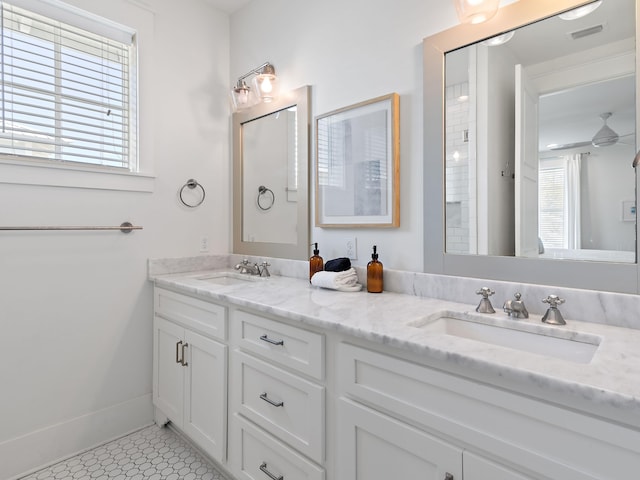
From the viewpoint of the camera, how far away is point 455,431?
89 centimetres

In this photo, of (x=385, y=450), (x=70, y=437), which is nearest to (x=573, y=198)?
(x=385, y=450)

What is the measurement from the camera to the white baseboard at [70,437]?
1.79 metres

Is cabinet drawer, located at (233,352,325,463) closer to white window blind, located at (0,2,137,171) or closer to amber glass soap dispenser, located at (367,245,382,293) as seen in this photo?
amber glass soap dispenser, located at (367,245,382,293)

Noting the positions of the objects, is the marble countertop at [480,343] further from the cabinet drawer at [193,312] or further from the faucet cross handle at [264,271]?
the faucet cross handle at [264,271]

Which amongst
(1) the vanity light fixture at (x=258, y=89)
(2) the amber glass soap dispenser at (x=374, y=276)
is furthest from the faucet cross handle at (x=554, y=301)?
(1) the vanity light fixture at (x=258, y=89)

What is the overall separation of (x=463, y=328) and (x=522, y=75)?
3.08 ft

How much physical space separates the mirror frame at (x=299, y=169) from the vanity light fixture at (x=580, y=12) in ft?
3.99

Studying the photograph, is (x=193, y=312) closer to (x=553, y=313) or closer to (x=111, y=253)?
(x=111, y=253)

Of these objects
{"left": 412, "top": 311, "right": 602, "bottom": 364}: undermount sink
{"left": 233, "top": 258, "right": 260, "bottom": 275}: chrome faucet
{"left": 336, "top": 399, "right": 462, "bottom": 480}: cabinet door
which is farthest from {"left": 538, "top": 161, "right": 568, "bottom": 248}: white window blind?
{"left": 233, "top": 258, "right": 260, "bottom": 275}: chrome faucet

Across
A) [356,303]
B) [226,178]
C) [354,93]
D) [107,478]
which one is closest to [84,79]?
[226,178]

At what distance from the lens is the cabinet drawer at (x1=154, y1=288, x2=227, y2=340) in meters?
1.66

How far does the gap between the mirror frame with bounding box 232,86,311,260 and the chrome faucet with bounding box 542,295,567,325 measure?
1.23 metres

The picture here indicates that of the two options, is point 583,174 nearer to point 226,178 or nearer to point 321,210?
point 321,210

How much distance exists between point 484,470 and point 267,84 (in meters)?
2.13
